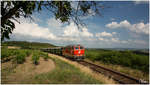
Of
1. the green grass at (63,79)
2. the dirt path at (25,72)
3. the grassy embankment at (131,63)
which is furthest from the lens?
the grassy embankment at (131,63)

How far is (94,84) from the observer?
586 centimetres

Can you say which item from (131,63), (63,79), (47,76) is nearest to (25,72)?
(47,76)

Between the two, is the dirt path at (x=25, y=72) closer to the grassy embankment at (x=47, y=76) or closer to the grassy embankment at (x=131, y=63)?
the grassy embankment at (x=47, y=76)

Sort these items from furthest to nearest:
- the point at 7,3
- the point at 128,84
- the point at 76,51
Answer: the point at 76,51 < the point at 128,84 < the point at 7,3

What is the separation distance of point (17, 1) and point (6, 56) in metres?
12.4

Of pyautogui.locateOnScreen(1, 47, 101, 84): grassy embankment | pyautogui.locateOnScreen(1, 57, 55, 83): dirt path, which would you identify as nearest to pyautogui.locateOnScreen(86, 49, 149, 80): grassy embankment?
pyautogui.locateOnScreen(1, 47, 101, 84): grassy embankment

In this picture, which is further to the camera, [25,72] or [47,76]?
[25,72]

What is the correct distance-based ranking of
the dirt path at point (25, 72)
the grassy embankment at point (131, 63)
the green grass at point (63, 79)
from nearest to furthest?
the green grass at point (63, 79)
the dirt path at point (25, 72)
the grassy embankment at point (131, 63)

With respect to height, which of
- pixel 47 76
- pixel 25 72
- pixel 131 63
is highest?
pixel 47 76

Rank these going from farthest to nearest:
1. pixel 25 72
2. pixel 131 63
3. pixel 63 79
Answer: pixel 131 63 < pixel 25 72 < pixel 63 79

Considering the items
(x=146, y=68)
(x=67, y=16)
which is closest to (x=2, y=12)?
(x=67, y=16)

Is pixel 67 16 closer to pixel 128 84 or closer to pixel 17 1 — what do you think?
pixel 17 1

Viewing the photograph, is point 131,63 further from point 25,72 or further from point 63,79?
point 25,72

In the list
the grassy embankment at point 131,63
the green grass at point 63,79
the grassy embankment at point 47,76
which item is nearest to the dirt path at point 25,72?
the grassy embankment at point 47,76
